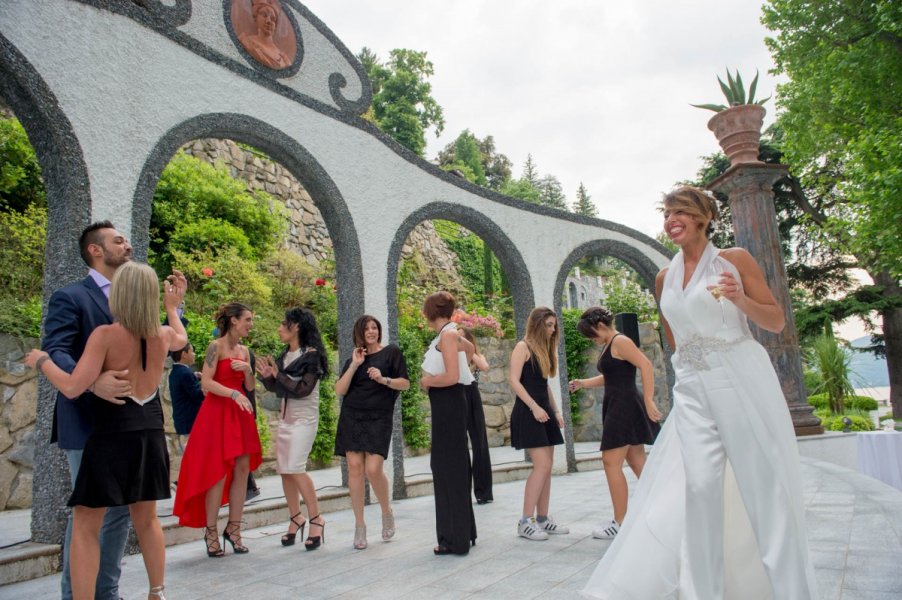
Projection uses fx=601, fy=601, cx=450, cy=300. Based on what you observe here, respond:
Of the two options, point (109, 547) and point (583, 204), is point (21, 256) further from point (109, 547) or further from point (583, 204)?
point (583, 204)

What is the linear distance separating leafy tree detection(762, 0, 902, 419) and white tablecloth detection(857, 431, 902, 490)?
5.86 m

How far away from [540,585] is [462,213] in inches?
222

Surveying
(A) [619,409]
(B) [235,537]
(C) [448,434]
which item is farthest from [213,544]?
(A) [619,409]

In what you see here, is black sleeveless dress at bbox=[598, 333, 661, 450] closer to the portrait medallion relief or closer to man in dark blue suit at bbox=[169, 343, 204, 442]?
man in dark blue suit at bbox=[169, 343, 204, 442]

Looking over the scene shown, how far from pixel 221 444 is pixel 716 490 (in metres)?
3.19

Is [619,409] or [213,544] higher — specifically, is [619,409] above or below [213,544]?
above

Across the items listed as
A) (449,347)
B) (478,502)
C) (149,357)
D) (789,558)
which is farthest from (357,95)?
(789,558)

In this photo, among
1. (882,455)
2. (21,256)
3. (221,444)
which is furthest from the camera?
(21,256)

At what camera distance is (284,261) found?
38.6ft

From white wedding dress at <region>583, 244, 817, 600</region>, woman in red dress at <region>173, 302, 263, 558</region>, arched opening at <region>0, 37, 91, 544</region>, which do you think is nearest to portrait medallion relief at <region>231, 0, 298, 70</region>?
arched opening at <region>0, 37, 91, 544</region>

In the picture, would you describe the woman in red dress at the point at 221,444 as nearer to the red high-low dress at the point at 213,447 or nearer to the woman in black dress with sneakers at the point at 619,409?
the red high-low dress at the point at 213,447

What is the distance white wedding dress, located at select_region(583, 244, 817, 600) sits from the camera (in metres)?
2.19

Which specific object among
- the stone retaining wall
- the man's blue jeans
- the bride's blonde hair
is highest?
the stone retaining wall

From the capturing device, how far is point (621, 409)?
4254 millimetres
